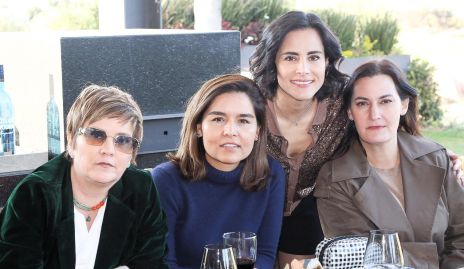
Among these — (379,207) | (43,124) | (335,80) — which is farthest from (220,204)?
(43,124)

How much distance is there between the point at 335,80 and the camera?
3312 millimetres

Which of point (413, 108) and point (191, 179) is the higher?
point (413, 108)

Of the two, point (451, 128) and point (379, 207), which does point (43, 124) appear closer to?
point (379, 207)

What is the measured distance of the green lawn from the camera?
10.8 metres

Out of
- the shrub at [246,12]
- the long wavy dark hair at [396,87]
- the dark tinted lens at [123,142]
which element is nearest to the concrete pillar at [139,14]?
the long wavy dark hair at [396,87]

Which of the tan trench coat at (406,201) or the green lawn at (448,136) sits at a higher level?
the tan trench coat at (406,201)

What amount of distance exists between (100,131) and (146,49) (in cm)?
124

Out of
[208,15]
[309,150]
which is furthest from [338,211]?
[208,15]

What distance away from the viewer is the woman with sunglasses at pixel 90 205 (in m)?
2.27

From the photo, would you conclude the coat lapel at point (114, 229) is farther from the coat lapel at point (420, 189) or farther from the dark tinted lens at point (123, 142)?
the coat lapel at point (420, 189)

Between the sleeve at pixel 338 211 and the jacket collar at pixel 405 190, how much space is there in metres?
0.03

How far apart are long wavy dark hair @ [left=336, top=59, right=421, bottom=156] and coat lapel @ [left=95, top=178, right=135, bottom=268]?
95 centimetres

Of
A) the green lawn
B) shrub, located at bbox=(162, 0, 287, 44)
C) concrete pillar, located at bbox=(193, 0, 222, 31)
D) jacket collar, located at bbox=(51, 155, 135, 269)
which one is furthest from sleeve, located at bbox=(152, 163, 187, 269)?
shrub, located at bbox=(162, 0, 287, 44)

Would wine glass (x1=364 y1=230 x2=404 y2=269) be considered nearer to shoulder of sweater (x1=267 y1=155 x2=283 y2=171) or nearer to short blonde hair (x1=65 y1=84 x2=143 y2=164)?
short blonde hair (x1=65 y1=84 x2=143 y2=164)
